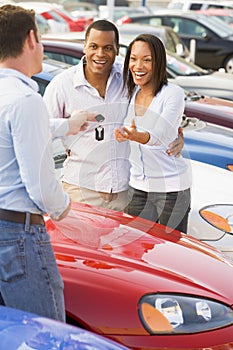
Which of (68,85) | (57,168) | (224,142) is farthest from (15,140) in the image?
(224,142)

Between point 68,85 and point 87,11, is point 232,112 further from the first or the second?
point 87,11


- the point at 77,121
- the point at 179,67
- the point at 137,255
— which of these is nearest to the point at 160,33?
the point at 179,67

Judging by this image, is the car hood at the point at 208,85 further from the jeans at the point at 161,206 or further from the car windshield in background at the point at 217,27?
the car windshield in background at the point at 217,27

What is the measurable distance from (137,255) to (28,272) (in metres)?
0.81

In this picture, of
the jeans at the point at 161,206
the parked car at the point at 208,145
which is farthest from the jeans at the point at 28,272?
A: the parked car at the point at 208,145

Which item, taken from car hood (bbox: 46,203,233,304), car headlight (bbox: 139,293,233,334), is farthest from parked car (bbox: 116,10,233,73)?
car headlight (bbox: 139,293,233,334)

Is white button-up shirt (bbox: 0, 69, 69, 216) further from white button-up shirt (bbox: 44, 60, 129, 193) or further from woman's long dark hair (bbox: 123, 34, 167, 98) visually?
woman's long dark hair (bbox: 123, 34, 167, 98)

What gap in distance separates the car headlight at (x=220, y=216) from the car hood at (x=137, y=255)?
0.77 metres

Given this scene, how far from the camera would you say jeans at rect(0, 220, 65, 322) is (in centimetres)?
289

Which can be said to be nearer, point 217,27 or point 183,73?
point 183,73

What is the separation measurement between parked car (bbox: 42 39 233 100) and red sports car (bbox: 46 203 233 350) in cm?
561

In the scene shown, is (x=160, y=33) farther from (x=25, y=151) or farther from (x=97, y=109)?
(x=25, y=151)

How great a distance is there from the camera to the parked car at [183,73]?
9125mm

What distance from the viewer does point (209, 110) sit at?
319 inches
